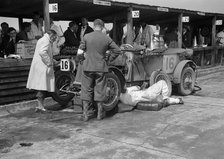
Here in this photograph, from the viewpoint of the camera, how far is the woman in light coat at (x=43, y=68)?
6453 millimetres

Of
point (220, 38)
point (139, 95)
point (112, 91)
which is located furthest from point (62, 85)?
point (220, 38)

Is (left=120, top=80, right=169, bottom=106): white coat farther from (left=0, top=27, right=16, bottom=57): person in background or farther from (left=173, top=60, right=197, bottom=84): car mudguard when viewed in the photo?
(left=0, top=27, right=16, bottom=57): person in background

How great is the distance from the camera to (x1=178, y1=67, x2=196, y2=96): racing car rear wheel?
27.6 feet

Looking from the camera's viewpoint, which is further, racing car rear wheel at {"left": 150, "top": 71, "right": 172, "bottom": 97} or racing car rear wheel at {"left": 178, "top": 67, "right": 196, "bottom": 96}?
racing car rear wheel at {"left": 178, "top": 67, "right": 196, "bottom": 96}

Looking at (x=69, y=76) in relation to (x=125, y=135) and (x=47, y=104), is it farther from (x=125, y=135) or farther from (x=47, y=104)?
(x=125, y=135)

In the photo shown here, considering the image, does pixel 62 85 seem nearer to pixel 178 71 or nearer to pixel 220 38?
pixel 178 71

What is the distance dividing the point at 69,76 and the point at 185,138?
3.53m

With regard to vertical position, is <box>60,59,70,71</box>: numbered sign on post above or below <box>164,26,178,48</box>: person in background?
below

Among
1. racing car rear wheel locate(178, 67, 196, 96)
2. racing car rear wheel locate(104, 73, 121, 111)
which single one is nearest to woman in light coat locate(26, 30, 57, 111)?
racing car rear wheel locate(104, 73, 121, 111)

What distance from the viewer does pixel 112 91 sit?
652cm

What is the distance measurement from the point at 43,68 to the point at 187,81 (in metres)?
4.13

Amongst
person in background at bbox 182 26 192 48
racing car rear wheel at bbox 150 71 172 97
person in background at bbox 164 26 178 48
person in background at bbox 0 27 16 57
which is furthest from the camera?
person in background at bbox 182 26 192 48

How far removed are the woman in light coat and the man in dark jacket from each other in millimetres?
877

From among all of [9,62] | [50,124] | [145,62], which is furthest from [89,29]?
[50,124]
